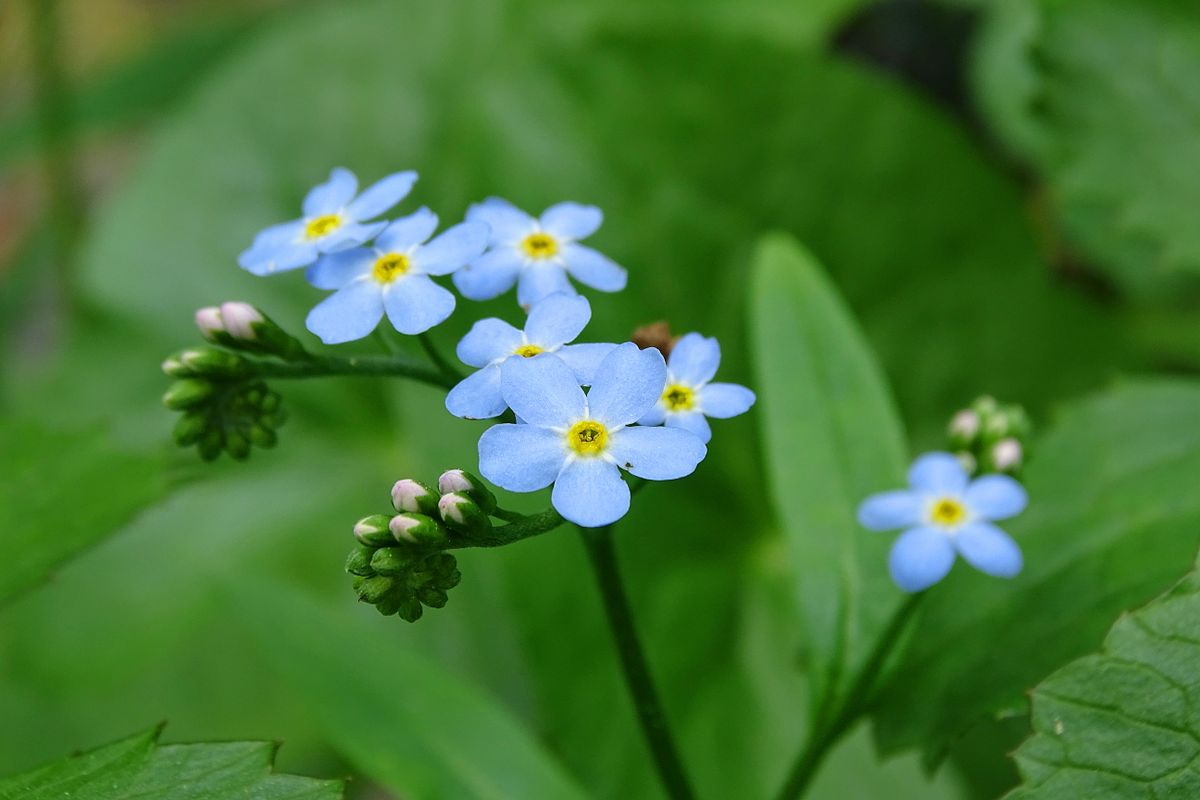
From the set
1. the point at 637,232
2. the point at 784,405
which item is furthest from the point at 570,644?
the point at 637,232

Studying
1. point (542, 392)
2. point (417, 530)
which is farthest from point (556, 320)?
point (417, 530)

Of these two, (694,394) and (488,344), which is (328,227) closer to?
(488,344)

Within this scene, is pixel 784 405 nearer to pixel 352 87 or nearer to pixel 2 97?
pixel 352 87

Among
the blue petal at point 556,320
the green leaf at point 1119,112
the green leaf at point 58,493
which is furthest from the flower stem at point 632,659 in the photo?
the green leaf at point 1119,112

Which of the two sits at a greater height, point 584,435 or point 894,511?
point 894,511

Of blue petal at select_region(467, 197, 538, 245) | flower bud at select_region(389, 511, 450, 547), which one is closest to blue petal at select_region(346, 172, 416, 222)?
blue petal at select_region(467, 197, 538, 245)

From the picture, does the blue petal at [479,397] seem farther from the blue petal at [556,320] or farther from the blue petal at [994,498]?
the blue petal at [994,498]
